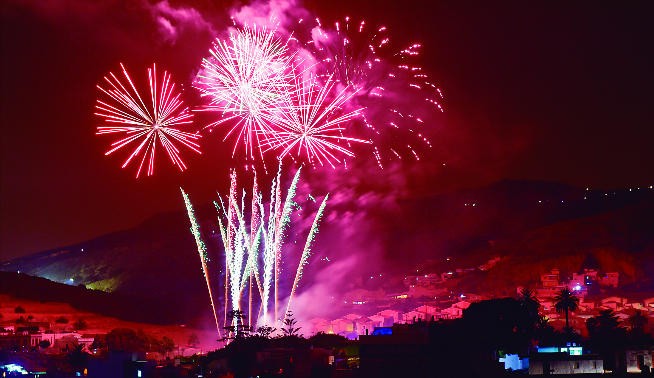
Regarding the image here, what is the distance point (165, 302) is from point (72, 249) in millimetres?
59411

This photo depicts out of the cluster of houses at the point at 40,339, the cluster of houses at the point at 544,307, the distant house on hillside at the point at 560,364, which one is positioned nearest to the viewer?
the distant house on hillside at the point at 560,364

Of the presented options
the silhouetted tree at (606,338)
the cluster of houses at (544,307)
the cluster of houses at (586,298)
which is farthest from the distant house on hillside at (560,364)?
the cluster of houses at (544,307)

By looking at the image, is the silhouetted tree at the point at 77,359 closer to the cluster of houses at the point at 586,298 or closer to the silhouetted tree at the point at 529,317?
the silhouetted tree at the point at 529,317

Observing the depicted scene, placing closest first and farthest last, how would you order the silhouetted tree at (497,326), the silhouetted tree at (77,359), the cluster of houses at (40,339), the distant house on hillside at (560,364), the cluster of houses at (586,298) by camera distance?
the distant house on hillside at (560,364) < the silhouetted tree at (497,326) < the silhouetted tree at (77,359) < the cluster of houses at (40,339) < the cluster of houses at (586,298)

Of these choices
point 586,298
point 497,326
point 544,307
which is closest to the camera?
point 497,326

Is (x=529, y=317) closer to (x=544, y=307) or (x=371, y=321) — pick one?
(x=544, y=307)

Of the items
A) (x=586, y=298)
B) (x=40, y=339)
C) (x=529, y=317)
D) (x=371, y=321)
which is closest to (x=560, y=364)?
(x=529, y=317)

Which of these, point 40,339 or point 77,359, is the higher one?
point 40,339

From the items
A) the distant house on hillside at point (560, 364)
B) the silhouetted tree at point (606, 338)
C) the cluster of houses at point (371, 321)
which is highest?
the cluster of houses at point (371, 321)

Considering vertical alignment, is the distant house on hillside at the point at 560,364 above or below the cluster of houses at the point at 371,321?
below

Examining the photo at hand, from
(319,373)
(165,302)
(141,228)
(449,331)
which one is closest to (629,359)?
(449,331)

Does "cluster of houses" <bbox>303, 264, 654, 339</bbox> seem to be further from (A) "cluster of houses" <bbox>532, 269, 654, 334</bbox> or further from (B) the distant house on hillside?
(B) the distant house on hillside

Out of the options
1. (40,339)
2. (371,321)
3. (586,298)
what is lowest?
(40,339)

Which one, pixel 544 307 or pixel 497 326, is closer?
pixel 497 326
